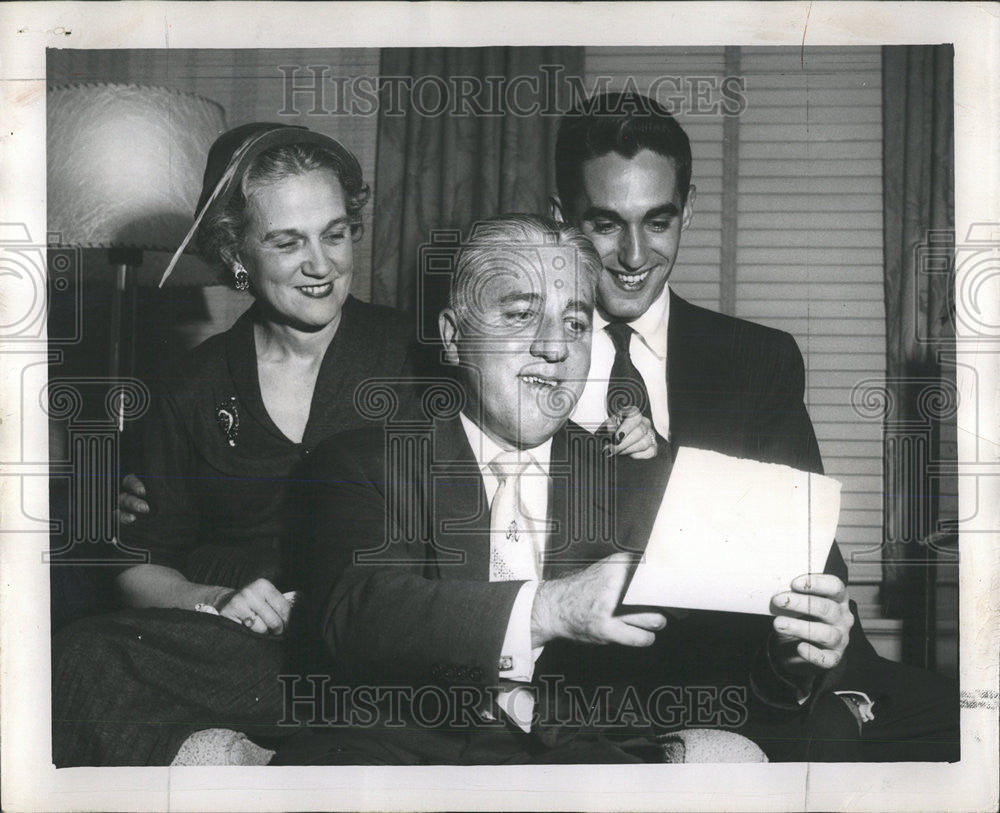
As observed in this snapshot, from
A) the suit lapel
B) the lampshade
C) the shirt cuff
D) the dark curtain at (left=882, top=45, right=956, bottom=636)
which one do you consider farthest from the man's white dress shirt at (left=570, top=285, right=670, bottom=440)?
the lampshade

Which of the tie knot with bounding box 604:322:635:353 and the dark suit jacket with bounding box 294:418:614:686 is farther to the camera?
the tie knot with bounding box 604:322:635:353

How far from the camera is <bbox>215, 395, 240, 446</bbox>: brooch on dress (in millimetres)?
2574

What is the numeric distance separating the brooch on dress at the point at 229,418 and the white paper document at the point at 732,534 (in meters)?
1.07

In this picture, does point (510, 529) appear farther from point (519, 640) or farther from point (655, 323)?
point (655, 323)

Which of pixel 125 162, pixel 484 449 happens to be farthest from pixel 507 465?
pixel 125 162

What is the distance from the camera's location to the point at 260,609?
2.54 meters

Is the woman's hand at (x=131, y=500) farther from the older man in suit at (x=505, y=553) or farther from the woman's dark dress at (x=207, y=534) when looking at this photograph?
the older man in suit at (x=505, y=553)

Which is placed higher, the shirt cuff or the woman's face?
the woman's face

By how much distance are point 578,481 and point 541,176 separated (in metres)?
0.77

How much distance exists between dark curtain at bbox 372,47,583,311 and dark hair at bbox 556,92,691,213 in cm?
4

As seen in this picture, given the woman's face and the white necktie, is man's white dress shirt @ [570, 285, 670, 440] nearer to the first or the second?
the white necktie

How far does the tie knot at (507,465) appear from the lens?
255 cm

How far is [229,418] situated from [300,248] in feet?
1.53

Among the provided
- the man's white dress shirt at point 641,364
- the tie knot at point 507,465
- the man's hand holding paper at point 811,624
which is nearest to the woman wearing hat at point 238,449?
the tie knot at point 507,465
